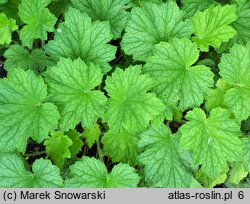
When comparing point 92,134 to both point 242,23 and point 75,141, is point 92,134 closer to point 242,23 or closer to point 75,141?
point 75,141

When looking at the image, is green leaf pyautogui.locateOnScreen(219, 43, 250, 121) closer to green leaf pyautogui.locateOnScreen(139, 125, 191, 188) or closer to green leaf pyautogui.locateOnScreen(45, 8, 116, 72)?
green leaf pyautogui.locateOnScreen(139, 125, 191, 188)

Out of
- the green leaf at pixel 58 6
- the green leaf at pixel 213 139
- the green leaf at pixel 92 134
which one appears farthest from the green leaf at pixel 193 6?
the green leaf at pixel 92 134

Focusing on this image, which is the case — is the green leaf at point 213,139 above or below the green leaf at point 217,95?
below

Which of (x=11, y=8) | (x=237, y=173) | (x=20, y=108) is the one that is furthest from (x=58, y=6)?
(x=237, y=173)

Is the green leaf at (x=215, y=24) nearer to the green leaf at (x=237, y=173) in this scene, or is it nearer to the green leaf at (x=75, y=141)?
the green leaf at (x=237, y=173)

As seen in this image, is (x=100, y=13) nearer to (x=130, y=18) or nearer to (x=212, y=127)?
(x=130, y=18)

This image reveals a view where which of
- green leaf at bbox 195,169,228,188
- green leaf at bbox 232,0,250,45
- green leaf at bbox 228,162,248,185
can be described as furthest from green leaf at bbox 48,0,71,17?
green leaf at bbox 228,162,248,185
